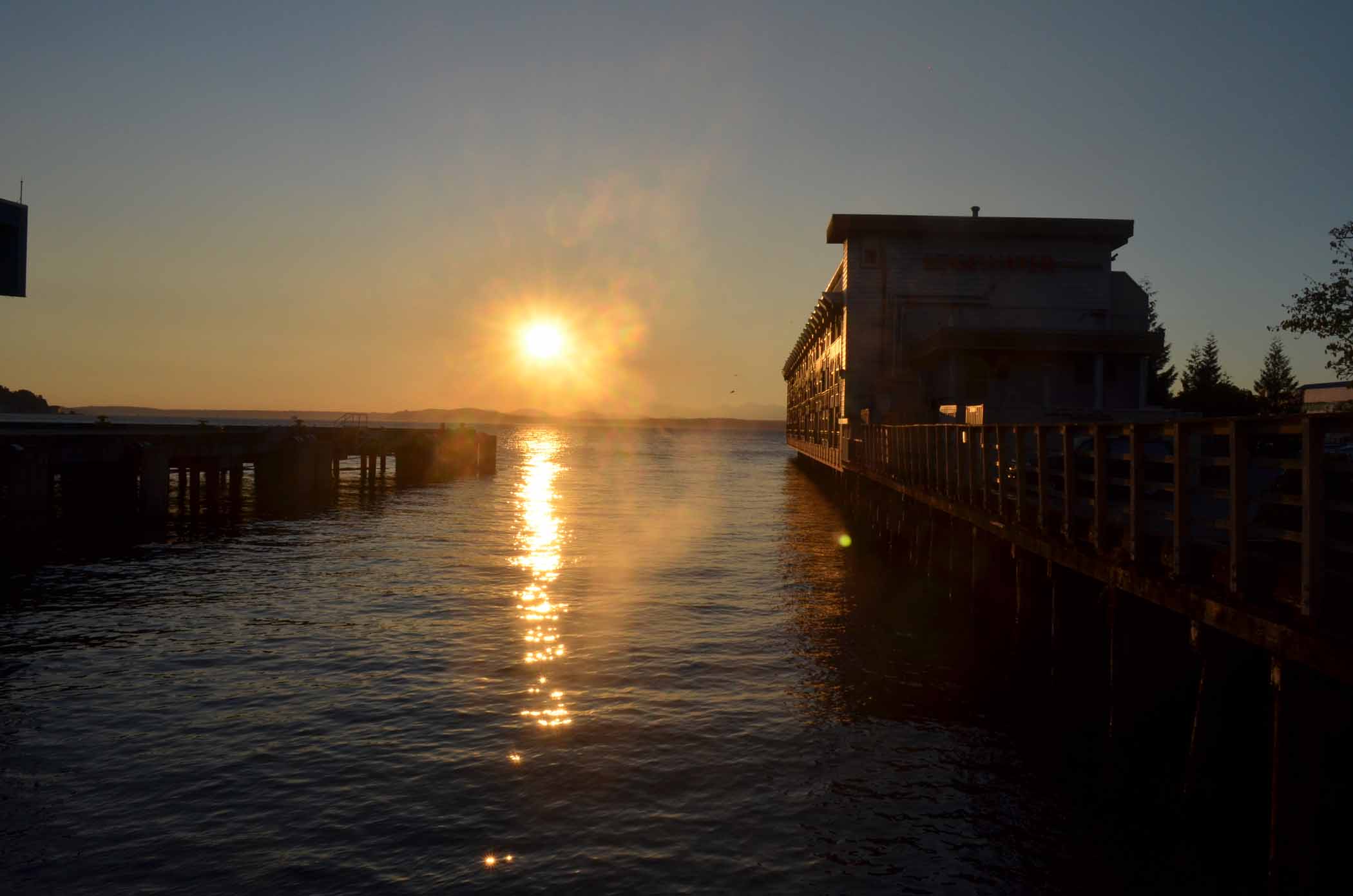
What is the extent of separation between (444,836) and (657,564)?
20.1 m

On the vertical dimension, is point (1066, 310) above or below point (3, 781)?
above

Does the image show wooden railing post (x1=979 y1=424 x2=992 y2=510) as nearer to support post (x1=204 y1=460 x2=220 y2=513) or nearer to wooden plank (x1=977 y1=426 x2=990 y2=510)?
wooden plank (x1=977 y1=426 x2=990 y2=510)

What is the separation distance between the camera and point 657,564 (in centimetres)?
2981

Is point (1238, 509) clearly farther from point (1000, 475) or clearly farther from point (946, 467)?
point (946, 467)

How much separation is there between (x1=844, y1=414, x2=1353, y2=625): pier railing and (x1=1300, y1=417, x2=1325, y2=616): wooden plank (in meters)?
0.01

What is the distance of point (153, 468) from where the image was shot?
126ft

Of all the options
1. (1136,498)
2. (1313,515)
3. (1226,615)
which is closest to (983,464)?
(1136,498)

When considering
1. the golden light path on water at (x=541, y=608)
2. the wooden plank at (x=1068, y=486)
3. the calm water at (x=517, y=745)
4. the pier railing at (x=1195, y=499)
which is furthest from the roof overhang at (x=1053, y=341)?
the wooden plank at (x=1068, y=486)

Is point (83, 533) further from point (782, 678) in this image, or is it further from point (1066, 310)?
point (1066, 310)

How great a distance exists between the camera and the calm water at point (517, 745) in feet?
30.6

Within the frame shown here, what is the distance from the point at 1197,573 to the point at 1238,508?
168 cm

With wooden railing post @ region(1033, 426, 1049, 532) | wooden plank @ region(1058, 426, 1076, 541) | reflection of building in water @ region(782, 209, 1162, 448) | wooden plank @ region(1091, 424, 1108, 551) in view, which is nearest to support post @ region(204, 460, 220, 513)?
reflection of building in water @ region(782, 209, 1162, 448)

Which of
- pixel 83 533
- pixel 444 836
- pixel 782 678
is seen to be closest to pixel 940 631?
pixel 782 678

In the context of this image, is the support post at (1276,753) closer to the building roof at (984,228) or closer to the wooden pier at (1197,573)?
the wooden pier at (1197,573)
